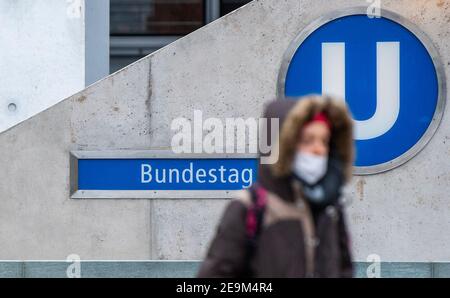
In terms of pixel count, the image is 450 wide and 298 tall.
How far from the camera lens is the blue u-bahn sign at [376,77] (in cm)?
812

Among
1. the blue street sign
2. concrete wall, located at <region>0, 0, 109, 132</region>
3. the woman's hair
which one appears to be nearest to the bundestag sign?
the blue street sign

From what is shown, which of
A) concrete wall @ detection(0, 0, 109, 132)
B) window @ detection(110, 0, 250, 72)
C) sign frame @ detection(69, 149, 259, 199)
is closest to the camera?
sign frame @ detection(69, 149, 259, 199)

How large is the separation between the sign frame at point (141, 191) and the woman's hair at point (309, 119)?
163 inches

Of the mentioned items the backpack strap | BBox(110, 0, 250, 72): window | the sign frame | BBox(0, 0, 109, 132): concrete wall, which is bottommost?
the backpack strap

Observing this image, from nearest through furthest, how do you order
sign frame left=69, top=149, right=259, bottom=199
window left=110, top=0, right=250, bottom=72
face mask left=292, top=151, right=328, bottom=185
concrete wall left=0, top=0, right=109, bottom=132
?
face mask left=292, top=151, right=328, bottom=185 → sign frame left=69, top=149, right=259, bottom=199 → concrete wall left=0, top=0, right=109, bottom=132 → window left=110, top=0, right=250, bottom=72

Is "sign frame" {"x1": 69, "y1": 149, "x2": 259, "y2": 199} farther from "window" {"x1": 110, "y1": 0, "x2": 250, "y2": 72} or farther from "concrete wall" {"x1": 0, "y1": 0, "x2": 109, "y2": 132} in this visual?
"window" {"x1": 110, "y1": 0, "x2": 250, "y2": 72}

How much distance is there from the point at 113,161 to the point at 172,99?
66 cm

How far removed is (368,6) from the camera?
8.13 m

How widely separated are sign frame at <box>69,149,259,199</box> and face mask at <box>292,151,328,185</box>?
4.24m

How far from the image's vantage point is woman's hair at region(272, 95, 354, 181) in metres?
3.82

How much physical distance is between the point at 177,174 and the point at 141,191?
0.31 m
